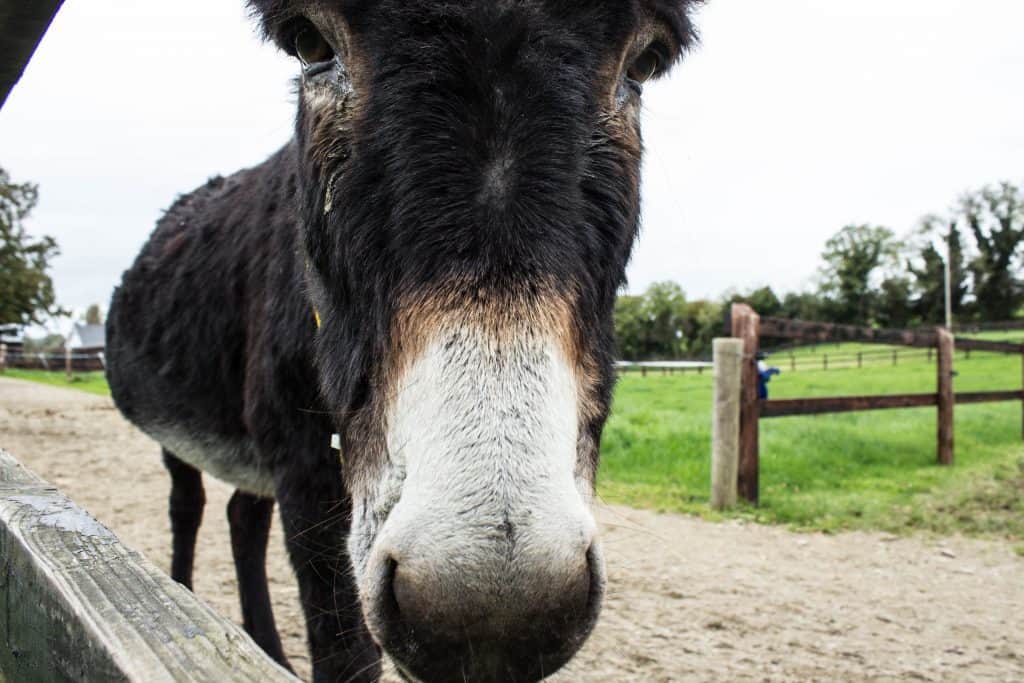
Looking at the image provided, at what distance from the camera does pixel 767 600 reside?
4.51 meters

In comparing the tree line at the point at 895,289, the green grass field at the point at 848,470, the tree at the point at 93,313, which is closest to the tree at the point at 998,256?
the tree line at the point at 895,289

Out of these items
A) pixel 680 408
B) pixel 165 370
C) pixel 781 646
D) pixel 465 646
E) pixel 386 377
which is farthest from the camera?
pixel 680 408

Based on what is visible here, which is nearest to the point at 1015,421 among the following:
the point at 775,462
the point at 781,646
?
the point at 775,462

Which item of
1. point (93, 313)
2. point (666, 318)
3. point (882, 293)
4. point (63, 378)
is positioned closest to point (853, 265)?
point (882, 293)

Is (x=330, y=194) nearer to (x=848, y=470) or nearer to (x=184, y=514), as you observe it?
(x=184, y=514)

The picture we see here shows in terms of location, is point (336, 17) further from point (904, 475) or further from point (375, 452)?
point (904, 475)

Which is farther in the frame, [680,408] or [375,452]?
[680,408]

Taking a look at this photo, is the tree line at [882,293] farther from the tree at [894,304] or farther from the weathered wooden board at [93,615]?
the weathered wooden board at [93,615]

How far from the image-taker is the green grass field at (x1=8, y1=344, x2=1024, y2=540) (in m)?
6.47

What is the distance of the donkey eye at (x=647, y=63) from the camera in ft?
6.17

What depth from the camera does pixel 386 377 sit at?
1396 mm

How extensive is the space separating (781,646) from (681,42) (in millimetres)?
3203

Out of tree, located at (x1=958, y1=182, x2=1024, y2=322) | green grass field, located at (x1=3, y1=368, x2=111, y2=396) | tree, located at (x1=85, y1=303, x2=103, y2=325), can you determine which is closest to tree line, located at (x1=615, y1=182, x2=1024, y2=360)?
tree, located at (x1=958, y1=182, x2=1024, y2=322)

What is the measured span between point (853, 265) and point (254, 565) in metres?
81.0
